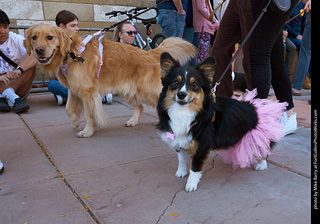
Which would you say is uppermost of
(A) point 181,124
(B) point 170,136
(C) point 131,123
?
(A) point 181,124

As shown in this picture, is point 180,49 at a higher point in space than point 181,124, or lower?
higher

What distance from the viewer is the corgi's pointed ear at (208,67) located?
214cm

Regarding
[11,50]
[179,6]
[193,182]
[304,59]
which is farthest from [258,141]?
[304,59]

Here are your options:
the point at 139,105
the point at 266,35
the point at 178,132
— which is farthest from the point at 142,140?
the point at 266,35

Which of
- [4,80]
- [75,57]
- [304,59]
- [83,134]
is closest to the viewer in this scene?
[75,57]

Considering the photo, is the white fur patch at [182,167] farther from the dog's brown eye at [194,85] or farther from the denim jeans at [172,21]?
the denim jeans at [172,21]

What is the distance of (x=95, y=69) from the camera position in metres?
3.68

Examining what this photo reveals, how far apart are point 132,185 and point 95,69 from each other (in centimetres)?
196

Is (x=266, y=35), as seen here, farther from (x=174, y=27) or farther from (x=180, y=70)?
(x=174, y=27)

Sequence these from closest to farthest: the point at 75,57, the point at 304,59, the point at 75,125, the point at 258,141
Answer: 1. the point at 258,141
2. the point at 75,57
3. the point at 75,125
4. the point at 304,59

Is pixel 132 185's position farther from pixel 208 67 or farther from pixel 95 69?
pixel 95 69

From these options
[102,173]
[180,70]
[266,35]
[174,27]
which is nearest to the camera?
[180,70]

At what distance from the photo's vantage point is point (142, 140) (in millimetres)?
3512

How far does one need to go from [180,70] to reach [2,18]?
4.07 metres
